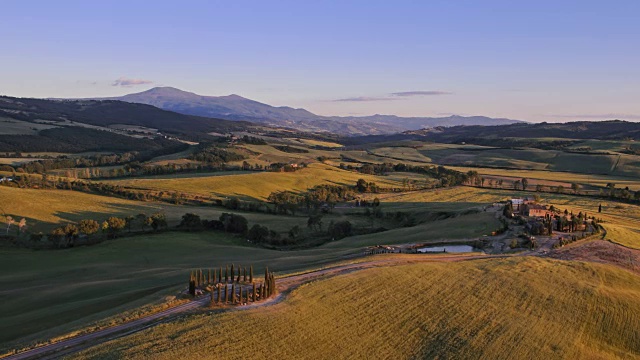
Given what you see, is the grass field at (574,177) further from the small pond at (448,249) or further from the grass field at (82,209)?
the small pond at (448,249)

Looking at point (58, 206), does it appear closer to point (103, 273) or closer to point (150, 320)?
point (103, 273)

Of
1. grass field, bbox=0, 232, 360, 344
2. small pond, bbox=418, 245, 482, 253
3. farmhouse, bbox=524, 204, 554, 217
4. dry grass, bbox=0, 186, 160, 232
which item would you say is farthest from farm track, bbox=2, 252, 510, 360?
dry grass, bbox=0, 186, 160, 232

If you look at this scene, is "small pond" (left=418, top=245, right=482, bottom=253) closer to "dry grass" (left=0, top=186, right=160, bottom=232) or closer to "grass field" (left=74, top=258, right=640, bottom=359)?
"grass field" (left=74, top=258, right=640, bottom=359)

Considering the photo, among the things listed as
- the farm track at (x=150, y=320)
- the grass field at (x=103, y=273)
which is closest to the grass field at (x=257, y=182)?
the grass field at (x=103, y=273)

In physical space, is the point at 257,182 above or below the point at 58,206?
below

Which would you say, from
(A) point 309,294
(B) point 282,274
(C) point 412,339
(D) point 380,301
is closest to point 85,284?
(B) point 282,274

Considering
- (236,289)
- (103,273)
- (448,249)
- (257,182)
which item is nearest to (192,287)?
(236,289)
